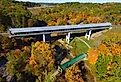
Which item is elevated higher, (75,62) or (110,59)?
(110,59)

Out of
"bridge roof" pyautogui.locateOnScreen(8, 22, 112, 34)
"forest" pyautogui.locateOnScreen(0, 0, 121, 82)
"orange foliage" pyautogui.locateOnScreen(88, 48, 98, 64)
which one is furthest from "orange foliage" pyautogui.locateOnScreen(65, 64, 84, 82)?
"bridge roof" pyautogui.locateOnScreen(8, 22, 112, 34)

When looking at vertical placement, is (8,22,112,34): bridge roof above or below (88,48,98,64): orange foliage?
above

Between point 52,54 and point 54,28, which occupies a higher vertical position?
point 54,28

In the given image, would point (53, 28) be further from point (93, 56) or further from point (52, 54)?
point (93, 56)

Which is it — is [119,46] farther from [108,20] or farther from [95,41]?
[108,20]

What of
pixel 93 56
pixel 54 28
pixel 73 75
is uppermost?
pixel 54 28

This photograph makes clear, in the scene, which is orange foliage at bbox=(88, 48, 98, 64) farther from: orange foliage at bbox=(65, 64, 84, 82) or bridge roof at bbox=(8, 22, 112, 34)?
bridge roof at bbox=(8, 22, 112, 34)

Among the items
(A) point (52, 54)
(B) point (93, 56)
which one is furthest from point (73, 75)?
(B) point (93, 56)

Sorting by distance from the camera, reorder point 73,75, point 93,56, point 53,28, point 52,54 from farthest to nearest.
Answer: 1. point 53,28
2. point 93,56
3. point 52,54
4. point 73,75

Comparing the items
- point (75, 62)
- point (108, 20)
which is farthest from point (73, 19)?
point (75, 62)
